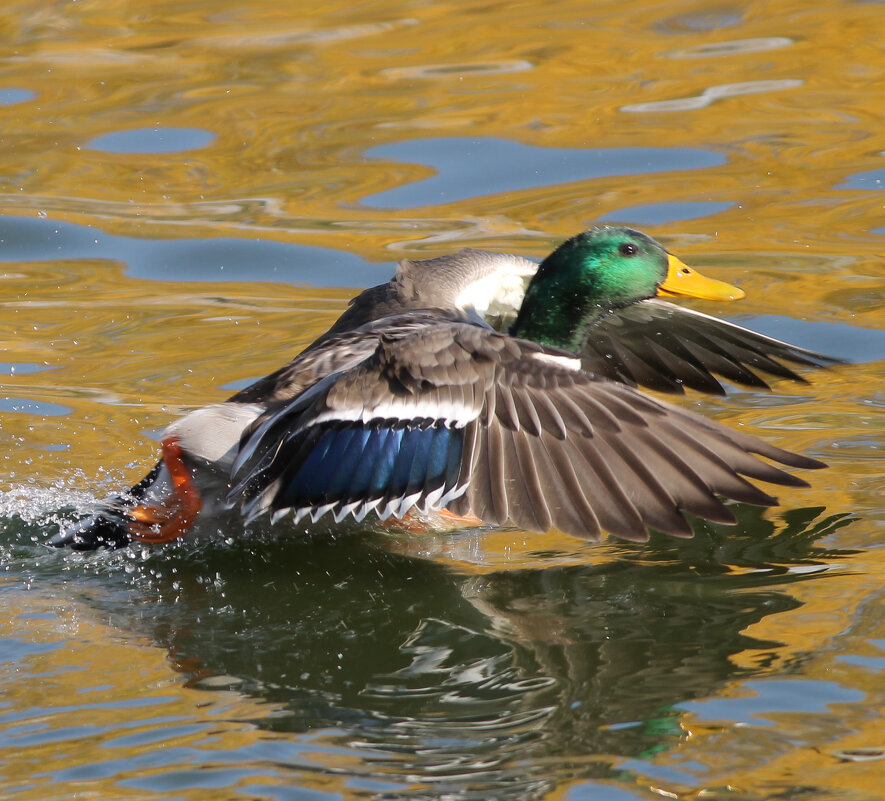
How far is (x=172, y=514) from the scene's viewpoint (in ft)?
17.5

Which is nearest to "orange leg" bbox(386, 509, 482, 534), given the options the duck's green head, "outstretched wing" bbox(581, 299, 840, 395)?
the duck's green head

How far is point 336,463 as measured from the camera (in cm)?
468

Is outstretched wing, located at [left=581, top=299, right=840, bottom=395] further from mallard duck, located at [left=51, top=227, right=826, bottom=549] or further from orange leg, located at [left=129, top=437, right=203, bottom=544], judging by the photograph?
orange leg, located at [left=129, top=437, right=203, bottom=544]

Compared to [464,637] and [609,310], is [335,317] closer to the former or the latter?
[609,310]

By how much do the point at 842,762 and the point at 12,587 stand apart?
2898mm

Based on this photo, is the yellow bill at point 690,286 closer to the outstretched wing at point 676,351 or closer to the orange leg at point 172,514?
the outstretched wing at point 676,351

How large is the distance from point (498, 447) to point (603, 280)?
5.64 ft

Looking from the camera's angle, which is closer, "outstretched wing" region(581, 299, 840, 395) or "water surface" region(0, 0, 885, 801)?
"water surface" region(0, 0, 885, 801)

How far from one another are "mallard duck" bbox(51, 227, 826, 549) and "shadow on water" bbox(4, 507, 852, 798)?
290 millimetres

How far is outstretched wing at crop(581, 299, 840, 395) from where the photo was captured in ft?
20.5

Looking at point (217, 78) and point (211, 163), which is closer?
point (211, 163)

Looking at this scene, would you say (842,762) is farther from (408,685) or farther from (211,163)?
(211,163)

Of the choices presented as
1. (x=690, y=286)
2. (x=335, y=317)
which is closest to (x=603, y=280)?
(x=690, y=286)

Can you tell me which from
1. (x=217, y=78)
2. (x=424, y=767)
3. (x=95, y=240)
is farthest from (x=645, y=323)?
(x=217, y=78)
